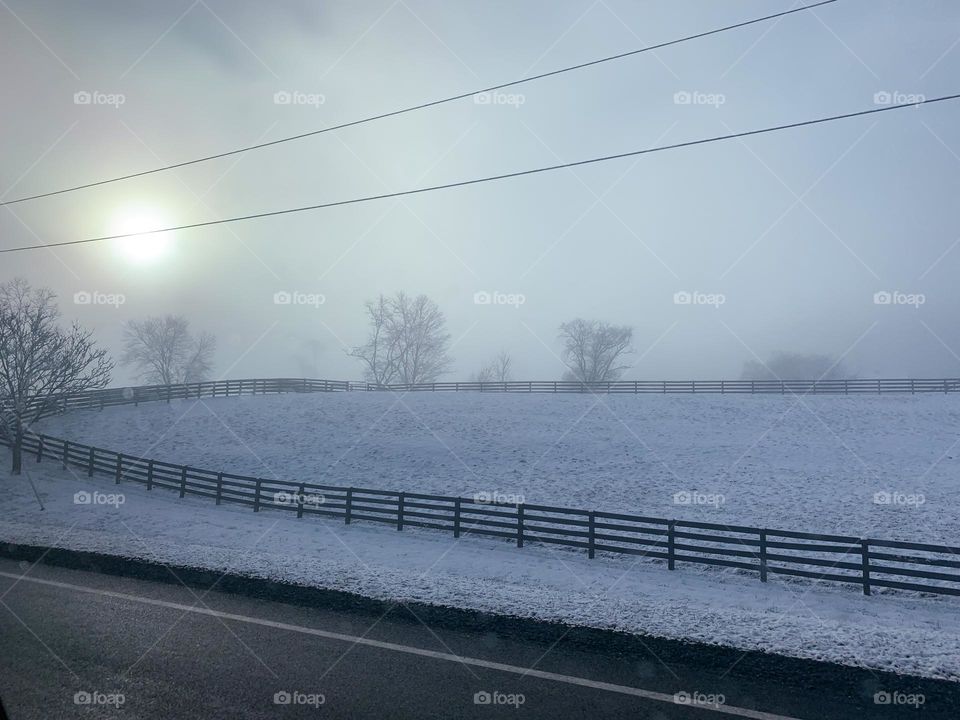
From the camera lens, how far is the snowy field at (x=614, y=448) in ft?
68.5

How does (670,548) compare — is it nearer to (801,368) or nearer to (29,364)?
(29,364)

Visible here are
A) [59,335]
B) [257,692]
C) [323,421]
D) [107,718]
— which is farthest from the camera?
[323,421]

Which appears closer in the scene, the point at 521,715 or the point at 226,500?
the point at 521,715

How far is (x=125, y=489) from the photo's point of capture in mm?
23500

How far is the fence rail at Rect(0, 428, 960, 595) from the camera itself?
12.7 meters

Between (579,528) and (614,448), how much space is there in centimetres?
1002

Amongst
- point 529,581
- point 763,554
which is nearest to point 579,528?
point 763,554

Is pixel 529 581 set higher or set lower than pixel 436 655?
lower

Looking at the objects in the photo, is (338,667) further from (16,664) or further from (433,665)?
(16,664)

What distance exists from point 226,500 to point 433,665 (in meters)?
17.0

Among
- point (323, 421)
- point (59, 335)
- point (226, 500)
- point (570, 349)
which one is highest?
point (570, 349)

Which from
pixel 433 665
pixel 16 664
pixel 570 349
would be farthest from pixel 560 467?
pixel 570 349

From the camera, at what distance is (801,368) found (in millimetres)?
82812

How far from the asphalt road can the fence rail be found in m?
5.38
